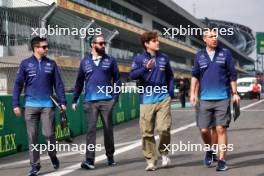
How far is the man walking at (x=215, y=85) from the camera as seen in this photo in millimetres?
6320

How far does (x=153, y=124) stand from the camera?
6590mm

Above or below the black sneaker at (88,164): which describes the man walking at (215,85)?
above

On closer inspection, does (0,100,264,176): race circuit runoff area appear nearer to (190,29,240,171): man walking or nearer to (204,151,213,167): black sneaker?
(204,151,213,167): black sneaker

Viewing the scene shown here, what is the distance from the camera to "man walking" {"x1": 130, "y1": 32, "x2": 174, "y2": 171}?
6.50m

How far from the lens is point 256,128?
40.1 ft

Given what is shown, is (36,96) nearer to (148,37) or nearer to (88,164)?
(88,164)

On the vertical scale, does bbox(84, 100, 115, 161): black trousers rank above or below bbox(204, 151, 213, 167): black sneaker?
above

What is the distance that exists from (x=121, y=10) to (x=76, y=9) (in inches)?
526

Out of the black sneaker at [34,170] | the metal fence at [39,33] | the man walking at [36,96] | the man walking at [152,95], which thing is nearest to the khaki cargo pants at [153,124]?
the man walking at [152,95]


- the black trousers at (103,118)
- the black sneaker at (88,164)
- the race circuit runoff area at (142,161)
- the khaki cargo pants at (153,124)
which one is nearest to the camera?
the race circuit runoff area at (142,161)

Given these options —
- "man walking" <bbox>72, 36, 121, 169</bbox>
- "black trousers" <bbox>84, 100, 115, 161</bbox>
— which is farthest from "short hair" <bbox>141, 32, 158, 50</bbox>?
"black trousers" <bbox>84, 100, 115, 161</bbox>

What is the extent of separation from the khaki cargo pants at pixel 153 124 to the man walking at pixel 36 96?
3.47 feet

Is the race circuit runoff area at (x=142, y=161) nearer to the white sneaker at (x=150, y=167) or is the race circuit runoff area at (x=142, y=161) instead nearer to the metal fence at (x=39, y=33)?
the white sneaker at (x=150, y=167)

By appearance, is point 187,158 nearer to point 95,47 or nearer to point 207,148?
point 207,148
